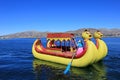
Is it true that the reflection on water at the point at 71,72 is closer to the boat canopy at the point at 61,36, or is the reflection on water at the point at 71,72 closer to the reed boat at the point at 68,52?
the reed boat at the point at 68,52

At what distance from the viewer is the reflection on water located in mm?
24344

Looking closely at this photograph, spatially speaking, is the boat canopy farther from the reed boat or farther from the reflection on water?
the reflection on water

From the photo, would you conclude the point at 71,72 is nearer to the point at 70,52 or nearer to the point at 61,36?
the point at 70,52

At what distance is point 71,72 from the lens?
26688 mm

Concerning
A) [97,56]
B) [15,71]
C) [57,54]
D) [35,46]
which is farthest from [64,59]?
[35,46]

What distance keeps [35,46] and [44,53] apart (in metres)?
3.93

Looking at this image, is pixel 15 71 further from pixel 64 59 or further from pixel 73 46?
pixel 73 46

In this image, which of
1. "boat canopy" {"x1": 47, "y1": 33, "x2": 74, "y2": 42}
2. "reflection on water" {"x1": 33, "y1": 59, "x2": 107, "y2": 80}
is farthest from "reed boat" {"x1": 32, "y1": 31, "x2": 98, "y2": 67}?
"reflection on water" {"x1": 33, "y1": 59, "x2": 107, "y2": 80}

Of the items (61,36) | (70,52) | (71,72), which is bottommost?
(71,72)

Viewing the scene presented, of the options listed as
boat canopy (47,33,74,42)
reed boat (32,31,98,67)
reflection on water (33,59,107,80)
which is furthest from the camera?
boat canopy (47,33,74,42)

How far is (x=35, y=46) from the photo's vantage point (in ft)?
125

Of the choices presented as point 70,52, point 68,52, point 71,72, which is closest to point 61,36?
point 68,52

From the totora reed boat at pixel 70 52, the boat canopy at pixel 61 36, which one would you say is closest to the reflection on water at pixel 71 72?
the totora reed boat at pixel 70 52

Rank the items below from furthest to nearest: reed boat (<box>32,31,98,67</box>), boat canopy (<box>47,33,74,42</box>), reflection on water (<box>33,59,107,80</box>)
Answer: boat canopy (<box>47,33,74,42</box>) < reed boat (<box>32,31,98,67</box>) < reflection on water (<box>33,59,107,80</box>)
